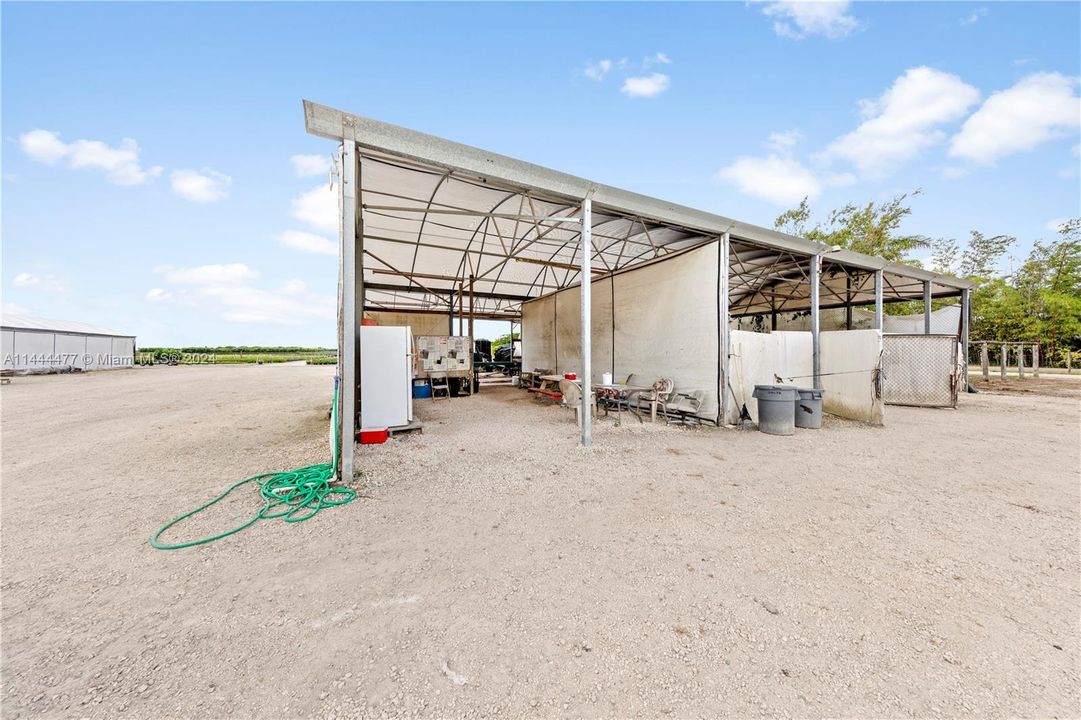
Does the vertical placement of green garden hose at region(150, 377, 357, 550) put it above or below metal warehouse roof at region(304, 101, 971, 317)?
below

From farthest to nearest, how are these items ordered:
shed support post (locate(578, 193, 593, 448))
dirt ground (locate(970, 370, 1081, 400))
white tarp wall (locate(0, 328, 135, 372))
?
white tarp wall (locate(0, 328, 135, 372))
dirt ground (locate(970, 370, 1081, 400))
shed support post (locate(578, 193, 593, 448))

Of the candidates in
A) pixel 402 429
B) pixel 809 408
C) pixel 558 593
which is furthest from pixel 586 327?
pixel 809 408

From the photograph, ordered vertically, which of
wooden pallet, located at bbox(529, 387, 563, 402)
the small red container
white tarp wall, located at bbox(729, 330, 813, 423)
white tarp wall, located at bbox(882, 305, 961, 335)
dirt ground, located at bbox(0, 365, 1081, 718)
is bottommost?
dirt ground, located at bbox(0, 365, 1081, 718)

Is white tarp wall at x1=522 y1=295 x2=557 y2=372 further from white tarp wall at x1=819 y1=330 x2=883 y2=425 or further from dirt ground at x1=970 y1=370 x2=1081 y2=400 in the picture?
dirt ground at x1=970 y1=370 x2=1081 y2=400

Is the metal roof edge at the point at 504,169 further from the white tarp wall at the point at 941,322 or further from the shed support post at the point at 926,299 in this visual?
the white tarp wall at the point at 941,322

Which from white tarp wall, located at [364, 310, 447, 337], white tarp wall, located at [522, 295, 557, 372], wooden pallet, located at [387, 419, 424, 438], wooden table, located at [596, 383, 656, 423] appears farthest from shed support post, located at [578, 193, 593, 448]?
white tarp wall, located at [364, 310, 447, 337]

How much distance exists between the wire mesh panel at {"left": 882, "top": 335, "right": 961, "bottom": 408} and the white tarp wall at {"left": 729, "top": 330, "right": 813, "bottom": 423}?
2.59m

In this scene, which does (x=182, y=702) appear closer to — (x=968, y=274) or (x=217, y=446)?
(x=217, y=446)

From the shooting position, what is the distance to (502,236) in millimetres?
8328

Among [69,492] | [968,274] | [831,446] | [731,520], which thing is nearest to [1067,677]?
[731,520]

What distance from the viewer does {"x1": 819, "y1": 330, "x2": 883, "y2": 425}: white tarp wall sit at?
22.5ft

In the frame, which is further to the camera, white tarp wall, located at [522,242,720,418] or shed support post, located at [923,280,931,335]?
shed support post, located at [923,280,931,335]

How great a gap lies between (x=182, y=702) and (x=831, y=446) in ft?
22.5

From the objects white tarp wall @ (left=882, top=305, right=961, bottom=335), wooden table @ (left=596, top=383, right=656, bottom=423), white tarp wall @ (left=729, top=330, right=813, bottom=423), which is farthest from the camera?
white tarp wall @ (left=882, top=305, right=961, bottom=335)
